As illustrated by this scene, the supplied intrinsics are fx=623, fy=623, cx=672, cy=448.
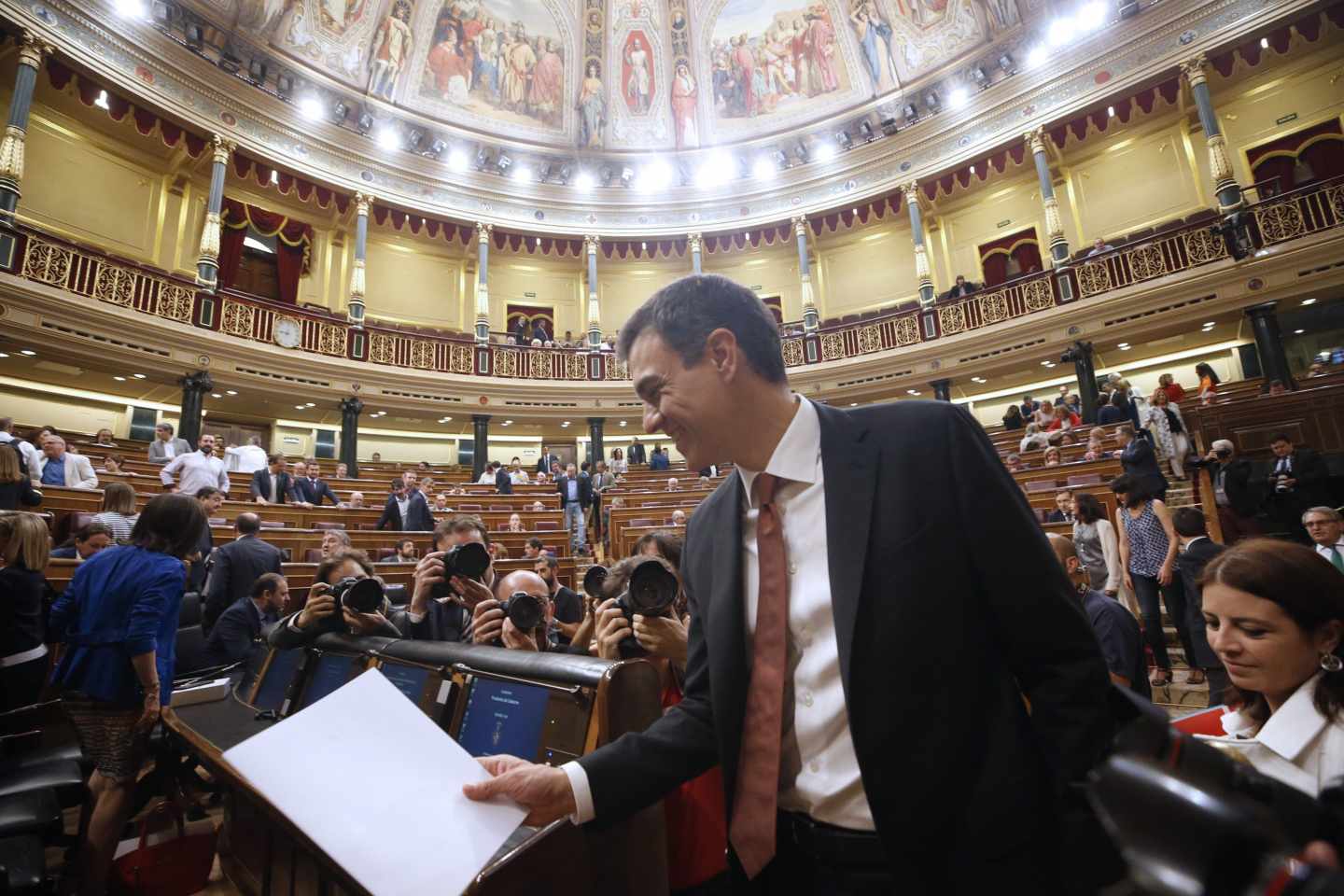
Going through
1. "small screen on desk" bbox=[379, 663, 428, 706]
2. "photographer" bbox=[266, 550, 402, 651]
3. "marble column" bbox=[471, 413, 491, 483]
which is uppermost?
"marble column" bbox=[471, 413, 491, 483]

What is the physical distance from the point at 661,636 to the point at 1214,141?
14.3 meters

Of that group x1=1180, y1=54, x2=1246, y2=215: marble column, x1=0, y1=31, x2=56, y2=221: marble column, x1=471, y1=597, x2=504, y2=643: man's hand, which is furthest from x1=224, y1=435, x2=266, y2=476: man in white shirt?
x1=1180, y1=54, x2=1246, y2=215: marble column

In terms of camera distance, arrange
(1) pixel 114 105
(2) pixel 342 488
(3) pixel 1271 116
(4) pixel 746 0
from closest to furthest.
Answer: (2) pixel 342 488
(1) pixel 114 105
(3) pixel 1271 116
(4) pixel 746 0

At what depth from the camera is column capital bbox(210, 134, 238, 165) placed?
1130cm

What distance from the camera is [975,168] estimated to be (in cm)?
1380

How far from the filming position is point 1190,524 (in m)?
3.64

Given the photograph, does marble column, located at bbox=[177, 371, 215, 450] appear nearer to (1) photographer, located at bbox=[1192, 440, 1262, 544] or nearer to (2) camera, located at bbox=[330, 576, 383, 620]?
(2) camera, located at bbox=[330, 576, 383, 620]

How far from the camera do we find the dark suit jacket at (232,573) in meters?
4.27

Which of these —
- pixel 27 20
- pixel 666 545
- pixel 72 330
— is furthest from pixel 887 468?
pixel 27 20

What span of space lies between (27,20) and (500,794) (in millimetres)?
14019

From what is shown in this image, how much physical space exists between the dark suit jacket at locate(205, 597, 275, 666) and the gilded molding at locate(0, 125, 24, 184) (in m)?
9.60

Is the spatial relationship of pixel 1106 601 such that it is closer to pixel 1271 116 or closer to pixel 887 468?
pixel 887 468

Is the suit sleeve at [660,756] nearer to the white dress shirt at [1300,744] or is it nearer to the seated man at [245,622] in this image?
the white dress shirt at [1300,744]

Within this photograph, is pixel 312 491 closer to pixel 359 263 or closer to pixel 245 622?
pixel 245 622
